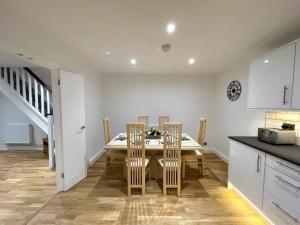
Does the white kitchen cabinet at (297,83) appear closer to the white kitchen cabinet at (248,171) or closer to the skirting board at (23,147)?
the white kitchen cabinet at (248,171)

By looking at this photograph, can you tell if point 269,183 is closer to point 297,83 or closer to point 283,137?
point 283,137

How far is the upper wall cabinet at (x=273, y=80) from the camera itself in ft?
6.34

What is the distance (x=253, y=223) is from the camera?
6.44 ft

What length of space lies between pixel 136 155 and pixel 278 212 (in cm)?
180

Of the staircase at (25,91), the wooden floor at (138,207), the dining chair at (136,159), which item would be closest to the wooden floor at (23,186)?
the wooden floor at (138,207)

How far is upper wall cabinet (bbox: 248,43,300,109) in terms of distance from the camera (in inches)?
76.1

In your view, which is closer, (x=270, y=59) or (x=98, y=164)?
(x=270, y=59)

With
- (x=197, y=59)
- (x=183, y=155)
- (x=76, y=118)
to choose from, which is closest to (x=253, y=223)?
(x=183, y=155)

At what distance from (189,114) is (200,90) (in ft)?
2.47

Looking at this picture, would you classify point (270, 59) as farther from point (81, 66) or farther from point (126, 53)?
point (81, 66)

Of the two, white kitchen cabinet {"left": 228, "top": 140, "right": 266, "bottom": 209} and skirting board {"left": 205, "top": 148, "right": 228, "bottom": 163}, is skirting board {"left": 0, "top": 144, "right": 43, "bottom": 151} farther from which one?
white kitchen cabinet {"left": 228, "top": 140, "right": 266, "bottom": 209}

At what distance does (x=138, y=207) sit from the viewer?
226 cm

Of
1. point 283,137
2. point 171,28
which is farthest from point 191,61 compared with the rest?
point 283,137

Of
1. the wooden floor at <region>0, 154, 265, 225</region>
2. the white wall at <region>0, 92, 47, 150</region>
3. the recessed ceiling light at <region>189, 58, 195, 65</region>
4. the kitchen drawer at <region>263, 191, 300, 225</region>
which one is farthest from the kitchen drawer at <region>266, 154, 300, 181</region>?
the white wall at <region>0, 92, 47, 150</region>
